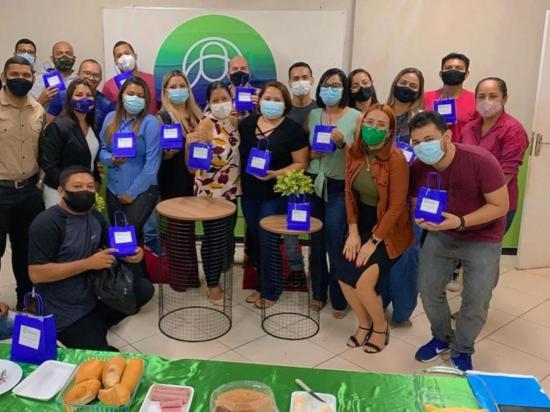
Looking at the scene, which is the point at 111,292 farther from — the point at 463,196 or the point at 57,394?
the point at 463,196

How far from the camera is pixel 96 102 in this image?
3887 millimetres

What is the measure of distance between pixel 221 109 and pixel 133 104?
0.57 m

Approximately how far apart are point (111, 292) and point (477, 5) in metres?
3.79

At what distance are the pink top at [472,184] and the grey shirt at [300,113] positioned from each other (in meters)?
1.15

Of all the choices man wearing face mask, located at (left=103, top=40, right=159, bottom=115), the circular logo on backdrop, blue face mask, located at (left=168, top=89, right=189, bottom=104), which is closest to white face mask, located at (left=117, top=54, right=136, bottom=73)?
man wearing face mask, located at (left=103, top=40, right=159, bottom=115)

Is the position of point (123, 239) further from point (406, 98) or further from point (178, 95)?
point (406, 98)

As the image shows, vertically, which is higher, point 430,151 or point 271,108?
point 271,108

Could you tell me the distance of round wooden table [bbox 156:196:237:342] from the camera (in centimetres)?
325

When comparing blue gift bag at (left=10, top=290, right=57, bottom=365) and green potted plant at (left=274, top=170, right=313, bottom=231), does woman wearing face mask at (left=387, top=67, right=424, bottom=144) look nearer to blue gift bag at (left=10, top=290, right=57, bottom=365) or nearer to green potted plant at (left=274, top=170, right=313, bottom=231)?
green potted plant at (left=274, top=170, right=313, bottom=231)

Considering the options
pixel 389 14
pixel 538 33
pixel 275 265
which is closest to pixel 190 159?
pixel 275 265

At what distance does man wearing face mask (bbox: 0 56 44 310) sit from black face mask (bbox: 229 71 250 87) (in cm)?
147

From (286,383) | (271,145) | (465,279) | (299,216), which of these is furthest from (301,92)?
(286,383)

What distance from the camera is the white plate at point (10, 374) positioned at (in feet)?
5.25

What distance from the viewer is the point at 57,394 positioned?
1.57 meters
